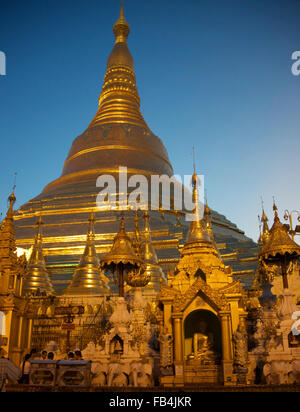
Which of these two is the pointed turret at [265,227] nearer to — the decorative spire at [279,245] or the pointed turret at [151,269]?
the pointed turret at [151,269]

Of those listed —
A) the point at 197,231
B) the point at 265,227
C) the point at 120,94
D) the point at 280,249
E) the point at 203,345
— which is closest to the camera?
the point at 203,345

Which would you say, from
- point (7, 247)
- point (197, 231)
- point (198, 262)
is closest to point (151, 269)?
point (197, 231)

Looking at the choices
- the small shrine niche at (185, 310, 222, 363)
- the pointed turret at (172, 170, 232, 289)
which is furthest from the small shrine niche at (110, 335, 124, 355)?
the pointed turret at (172, 170, 232, 289)

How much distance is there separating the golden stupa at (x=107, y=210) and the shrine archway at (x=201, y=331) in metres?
Answer: 9.74

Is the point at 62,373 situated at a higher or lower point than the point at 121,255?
lower

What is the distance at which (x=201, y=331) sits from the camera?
10977 mm

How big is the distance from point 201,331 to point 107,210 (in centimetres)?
1707

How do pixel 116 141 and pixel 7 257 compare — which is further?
pixel 116 141

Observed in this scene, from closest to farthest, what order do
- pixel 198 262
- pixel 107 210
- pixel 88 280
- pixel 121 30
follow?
pixel 198 262
pixel 88 280
pixel 107 210
pixel 121 30

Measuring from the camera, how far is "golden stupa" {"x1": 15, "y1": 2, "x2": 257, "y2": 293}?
24312mm

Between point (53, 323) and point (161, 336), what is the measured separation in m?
6.87

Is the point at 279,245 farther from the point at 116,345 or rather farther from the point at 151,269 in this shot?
the point at 151,269
